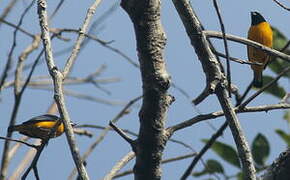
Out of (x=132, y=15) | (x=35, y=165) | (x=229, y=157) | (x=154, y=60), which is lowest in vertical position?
(x=229, y=157)

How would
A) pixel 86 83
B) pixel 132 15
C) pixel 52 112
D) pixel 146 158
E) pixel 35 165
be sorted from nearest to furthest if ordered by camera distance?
pixel 132 15 → pixel 146 158 → pixel 35 165 → pixel 52 112 → pixel 86 83

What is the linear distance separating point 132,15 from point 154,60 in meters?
0.15

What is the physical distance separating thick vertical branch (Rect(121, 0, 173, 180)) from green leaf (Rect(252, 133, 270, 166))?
83.6 inches

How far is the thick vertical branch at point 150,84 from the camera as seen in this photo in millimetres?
1650

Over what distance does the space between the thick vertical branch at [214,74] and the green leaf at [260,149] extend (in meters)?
1.92

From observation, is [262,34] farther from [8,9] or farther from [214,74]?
[214,74]

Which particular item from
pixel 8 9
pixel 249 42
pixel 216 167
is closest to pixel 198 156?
pixel 249 42

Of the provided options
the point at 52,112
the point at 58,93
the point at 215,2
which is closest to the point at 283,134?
the point at 52,112

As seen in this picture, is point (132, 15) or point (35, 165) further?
point (35, 165)

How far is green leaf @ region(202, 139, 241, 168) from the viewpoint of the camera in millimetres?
4195

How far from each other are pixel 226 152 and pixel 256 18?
4.23m

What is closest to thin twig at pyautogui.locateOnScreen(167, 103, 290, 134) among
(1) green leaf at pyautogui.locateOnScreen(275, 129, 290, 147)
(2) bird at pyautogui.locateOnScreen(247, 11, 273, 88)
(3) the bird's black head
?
(1) green leaf at pyautogui.locateOnScreen(275, 129, 290, 147)

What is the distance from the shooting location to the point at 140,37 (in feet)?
5.50

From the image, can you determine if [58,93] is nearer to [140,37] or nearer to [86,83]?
[140,37]
